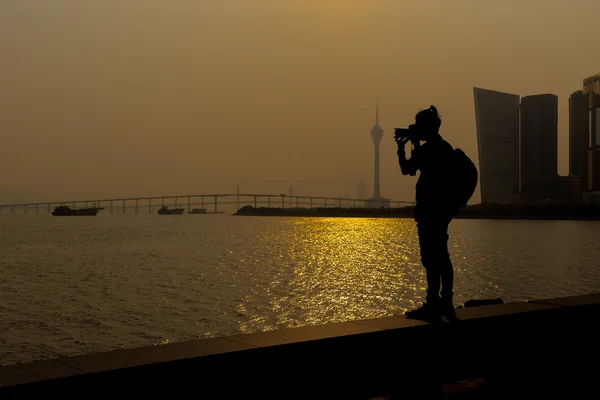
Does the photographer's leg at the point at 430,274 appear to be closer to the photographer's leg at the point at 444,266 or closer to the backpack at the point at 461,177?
the photographer's leg at the point at 444,266

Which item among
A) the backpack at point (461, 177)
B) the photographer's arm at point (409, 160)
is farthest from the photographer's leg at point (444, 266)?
the photographer's arm at point (409, 160)

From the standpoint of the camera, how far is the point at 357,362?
5.15 meters

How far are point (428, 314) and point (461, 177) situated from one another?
4.42 ft

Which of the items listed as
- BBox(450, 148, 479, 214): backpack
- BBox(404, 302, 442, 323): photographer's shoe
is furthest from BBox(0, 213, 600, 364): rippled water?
BBox(450, 148, 479, 214): backpack

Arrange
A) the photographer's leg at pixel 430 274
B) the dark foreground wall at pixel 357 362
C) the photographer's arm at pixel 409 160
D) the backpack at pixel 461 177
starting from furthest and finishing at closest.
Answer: the photographer's arm at pixel 409 160 < the backpack at pixel 461 177 < the photographer's leg at pixel 430 274 < the dark foreground wall at pixel 357 362

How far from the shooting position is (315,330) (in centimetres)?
529

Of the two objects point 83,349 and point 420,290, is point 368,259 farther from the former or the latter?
point 83,349

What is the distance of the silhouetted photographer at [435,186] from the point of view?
6.27 metres

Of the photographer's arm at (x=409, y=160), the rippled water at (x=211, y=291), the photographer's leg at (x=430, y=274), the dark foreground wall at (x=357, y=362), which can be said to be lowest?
the rippled water at (x=211, y=291)

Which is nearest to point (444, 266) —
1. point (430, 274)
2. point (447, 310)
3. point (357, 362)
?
point (430, 274)

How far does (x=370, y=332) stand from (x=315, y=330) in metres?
0.44

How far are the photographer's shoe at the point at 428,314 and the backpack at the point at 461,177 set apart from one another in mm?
944

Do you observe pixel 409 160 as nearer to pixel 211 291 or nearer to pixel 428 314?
pixel 428 314

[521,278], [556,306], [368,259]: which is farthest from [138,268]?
[556,306]
